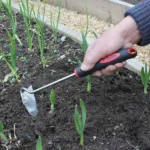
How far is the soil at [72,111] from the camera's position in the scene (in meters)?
1.71

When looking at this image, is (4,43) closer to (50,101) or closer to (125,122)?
(50,101)

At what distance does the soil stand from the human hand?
0.74 feet

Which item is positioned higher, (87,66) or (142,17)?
(142,17)

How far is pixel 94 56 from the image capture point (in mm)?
1725

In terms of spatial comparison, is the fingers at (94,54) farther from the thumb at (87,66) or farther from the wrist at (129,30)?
the wrist at (129,30)

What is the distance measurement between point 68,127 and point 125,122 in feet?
0.87

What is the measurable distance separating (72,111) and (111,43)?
1.28 ft

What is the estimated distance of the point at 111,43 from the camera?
175 centimetres

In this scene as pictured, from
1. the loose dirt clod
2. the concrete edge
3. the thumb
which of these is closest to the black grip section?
the thumb

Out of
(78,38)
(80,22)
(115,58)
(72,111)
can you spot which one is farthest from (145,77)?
(80,22)

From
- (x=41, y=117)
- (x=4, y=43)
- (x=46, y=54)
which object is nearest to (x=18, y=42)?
(x=4, y=43)

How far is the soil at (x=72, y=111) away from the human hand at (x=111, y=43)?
0.74 ft

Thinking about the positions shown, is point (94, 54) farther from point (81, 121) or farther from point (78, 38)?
point (78, 38)

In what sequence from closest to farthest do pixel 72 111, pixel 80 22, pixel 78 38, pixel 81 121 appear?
pixel 81 121
pixel 72 111
pixel 78 38
pixel 80 22
